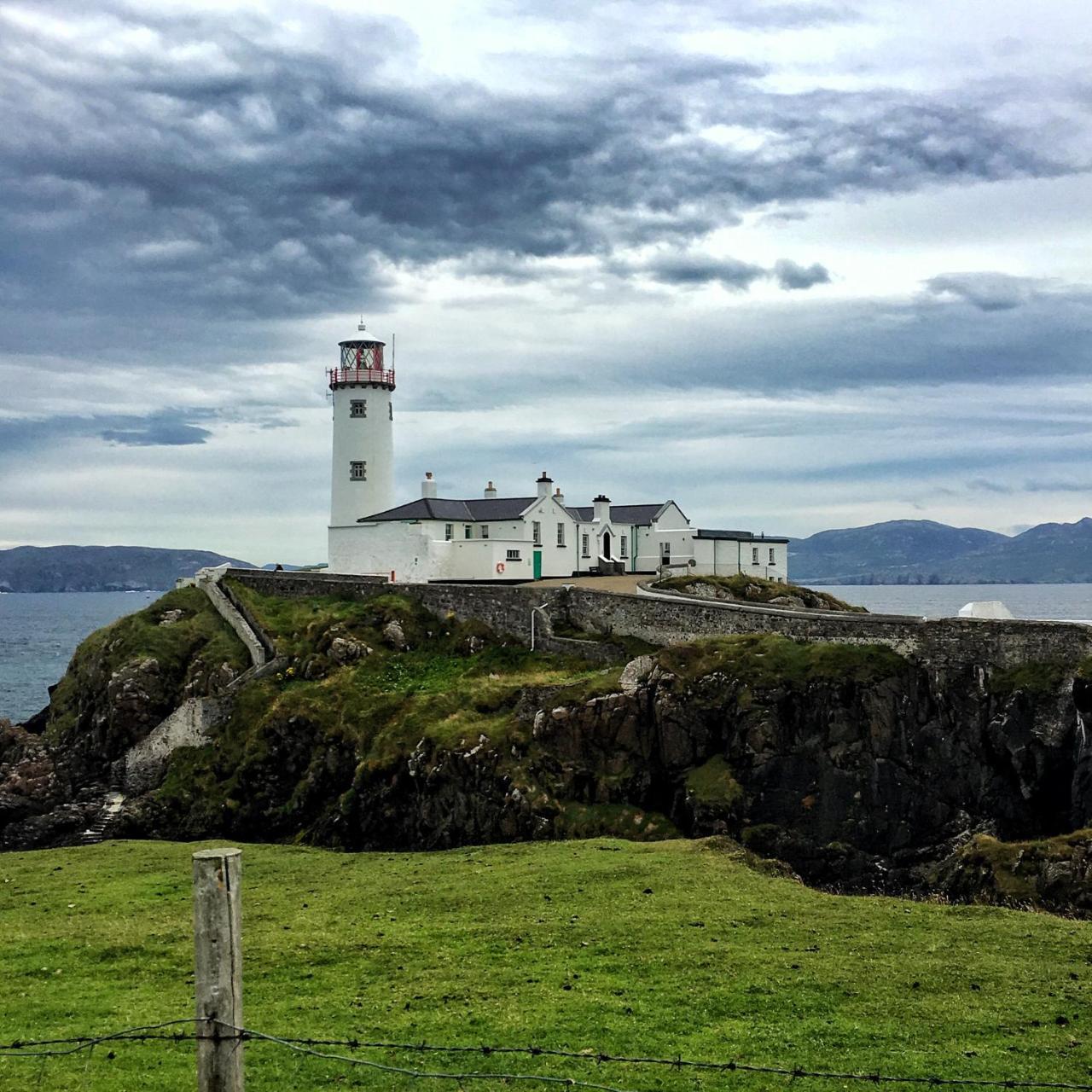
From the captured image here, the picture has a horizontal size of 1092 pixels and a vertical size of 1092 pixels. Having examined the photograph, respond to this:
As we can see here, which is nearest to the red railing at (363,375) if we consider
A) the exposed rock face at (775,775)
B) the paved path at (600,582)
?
the paved path at (600,582)

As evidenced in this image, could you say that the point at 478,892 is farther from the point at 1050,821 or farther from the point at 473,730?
the point at 1050,821

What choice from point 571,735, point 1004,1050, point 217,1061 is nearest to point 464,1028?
point 1004,1050

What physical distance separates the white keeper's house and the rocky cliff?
14.4 metres

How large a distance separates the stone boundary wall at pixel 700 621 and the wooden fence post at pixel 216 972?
126 feet

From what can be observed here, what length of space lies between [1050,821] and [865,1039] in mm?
24333

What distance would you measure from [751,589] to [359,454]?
29002 mm

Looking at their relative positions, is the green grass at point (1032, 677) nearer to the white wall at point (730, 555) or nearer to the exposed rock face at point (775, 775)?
the exposed rock face at point (775, 775)

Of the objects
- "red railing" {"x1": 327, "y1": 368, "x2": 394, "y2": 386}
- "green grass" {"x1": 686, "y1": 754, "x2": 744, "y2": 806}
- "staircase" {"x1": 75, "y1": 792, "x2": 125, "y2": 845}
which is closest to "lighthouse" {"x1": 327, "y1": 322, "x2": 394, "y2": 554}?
"red railing" {"x1": 327, "y1": 368, "x2": 394, "y2": 386}

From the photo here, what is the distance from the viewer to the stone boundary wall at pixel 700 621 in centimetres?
4350

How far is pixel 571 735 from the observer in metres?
47.4

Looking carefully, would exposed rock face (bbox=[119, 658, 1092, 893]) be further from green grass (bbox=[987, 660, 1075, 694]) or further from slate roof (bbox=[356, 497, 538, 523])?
slate roof (bbox=[356, 497, 538, 523])

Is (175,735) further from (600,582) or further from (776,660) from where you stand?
(776,660)

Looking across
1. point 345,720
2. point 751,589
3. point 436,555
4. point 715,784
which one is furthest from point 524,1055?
point 436,555

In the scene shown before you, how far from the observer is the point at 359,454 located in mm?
79688
